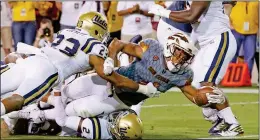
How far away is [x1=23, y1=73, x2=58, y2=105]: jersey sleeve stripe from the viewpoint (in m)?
6.32

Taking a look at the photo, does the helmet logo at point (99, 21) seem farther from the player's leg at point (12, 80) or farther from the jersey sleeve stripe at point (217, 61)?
the jersey sleeve stripe at point (217, 61)

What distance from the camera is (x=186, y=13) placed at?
24.8 feet

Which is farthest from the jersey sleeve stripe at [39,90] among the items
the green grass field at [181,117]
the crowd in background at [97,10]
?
the crowd in background at [97,10]

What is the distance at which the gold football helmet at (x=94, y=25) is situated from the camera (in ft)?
23.0

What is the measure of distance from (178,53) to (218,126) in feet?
3.78

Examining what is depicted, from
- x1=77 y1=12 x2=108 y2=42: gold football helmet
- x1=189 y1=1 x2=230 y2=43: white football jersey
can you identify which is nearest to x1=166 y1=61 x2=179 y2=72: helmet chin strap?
x1=77 y1=12 x2=108 y2=42: gold football helmet

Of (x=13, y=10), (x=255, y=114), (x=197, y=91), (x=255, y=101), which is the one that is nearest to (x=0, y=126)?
(x=197, y=91)

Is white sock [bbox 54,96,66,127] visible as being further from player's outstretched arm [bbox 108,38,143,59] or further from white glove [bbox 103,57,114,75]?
white glove [bbox 103,57,114,75]

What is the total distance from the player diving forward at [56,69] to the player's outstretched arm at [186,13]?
2.85 feet

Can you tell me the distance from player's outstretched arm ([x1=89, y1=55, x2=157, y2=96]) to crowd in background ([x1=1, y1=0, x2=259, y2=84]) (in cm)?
531

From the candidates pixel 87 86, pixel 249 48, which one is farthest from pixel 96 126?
pixel 249 48

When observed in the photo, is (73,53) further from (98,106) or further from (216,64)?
(216,64)

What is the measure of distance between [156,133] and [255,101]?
3.50 metres

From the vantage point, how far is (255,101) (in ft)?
35.7
